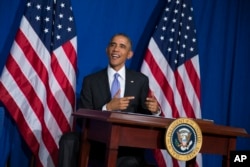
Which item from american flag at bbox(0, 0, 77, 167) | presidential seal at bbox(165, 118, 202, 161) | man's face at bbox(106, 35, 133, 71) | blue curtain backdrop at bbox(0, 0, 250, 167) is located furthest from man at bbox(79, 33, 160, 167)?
presidential seal at bbox(165, 118, 202, 161)

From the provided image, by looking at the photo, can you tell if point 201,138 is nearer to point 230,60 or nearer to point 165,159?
point 165,159

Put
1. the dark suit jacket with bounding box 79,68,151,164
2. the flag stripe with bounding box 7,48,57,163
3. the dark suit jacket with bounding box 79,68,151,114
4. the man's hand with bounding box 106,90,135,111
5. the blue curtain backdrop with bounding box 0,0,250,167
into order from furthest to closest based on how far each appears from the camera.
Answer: the blue curtain backdrop with bounding box 0,0,250,167, the flag stripe with bounding box 7,48,57,163, the dark suit jacket with bounding box 79,68,151,114, the dark suit jacket with bounding box 79,68,151,164, the man's hand with bounding box 106,90,135,111

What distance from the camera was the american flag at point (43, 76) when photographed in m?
3.42

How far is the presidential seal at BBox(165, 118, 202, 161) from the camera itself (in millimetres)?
2205

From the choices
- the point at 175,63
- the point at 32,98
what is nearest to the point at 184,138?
the point at 32,98

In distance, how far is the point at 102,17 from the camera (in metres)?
3.96

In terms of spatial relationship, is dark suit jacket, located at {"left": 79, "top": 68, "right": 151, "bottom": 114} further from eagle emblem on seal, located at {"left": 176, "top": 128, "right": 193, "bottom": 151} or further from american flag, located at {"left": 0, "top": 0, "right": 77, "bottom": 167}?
eagle emblem on seal, located at {"left": 176, "top": 128, "right": 193, "bottom": 151}

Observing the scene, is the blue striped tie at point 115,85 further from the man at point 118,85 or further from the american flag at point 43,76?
the american flag at point 43,76

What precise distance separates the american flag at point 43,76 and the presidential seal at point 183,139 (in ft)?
5.21

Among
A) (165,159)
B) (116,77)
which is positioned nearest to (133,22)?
(116,77)

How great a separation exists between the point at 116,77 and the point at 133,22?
1.02 metres

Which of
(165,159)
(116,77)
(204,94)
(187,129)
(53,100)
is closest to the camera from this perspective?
(187,129)

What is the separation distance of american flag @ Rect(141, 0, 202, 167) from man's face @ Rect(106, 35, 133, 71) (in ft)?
1.88

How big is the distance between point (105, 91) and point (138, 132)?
986 mm
